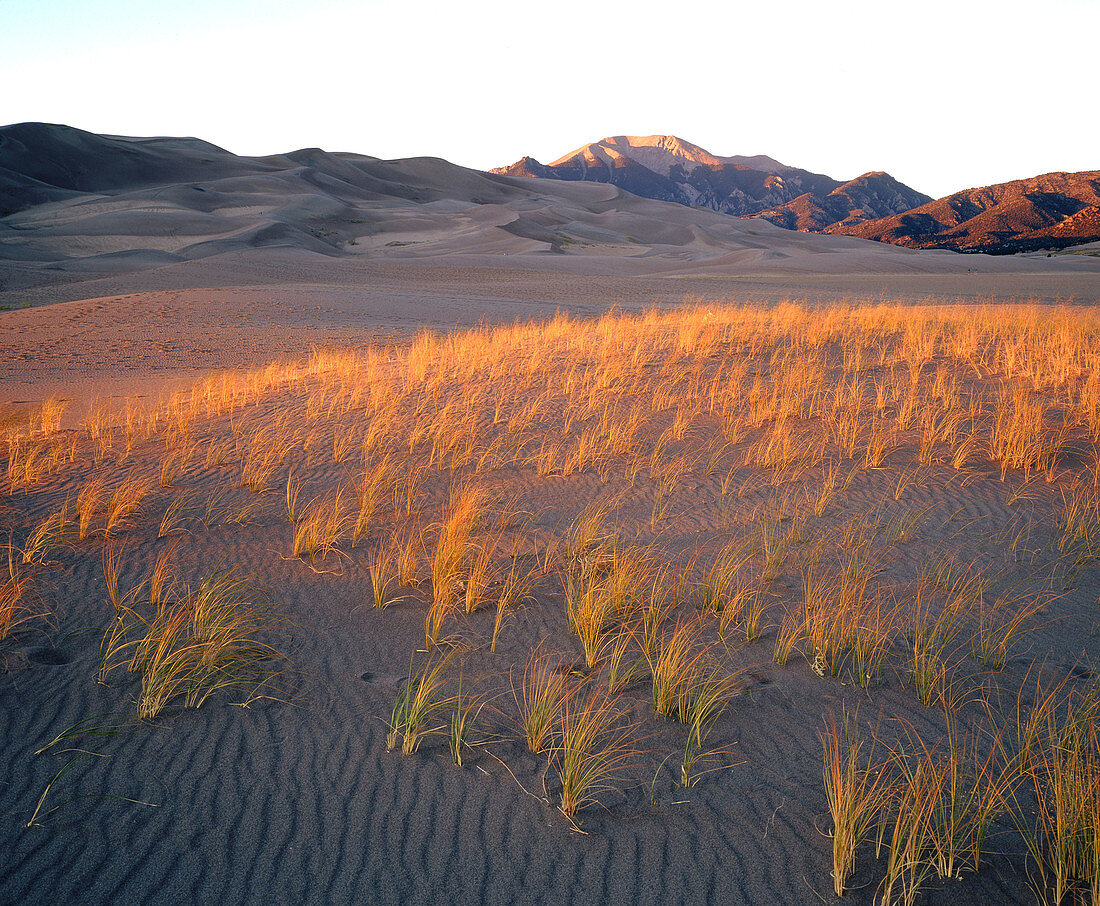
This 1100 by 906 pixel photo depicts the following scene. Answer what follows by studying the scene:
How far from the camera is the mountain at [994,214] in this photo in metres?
136

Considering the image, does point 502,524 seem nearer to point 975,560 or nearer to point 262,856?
point 262,856

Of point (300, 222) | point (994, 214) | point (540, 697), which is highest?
point (994, 214)

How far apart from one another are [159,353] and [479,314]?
8.53 meters

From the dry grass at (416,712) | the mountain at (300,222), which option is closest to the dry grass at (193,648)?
the dry grass at (416,712)

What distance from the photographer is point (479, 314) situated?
63.8 ft

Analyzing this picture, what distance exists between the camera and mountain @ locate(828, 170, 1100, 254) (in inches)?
5353

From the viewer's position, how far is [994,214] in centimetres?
14338

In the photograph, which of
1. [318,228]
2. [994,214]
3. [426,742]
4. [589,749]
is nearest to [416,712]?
[426,742]

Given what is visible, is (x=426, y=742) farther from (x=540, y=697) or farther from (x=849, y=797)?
(x=849, y=797)

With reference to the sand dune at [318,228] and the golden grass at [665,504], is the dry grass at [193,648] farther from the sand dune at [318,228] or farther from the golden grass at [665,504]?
the sand dune at [318,228]

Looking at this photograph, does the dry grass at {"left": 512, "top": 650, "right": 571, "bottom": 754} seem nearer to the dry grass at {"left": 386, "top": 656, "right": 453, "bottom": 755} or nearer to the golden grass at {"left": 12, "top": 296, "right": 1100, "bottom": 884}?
the golden grass at {"left": 12, "top": 296, "right": 1100, "bottom": 884}

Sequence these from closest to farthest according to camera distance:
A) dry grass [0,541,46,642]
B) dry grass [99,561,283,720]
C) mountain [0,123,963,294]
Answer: dry grass [99,561,283,720] → dry grass [0,541,46,642] → mountain [0,123,963,294]

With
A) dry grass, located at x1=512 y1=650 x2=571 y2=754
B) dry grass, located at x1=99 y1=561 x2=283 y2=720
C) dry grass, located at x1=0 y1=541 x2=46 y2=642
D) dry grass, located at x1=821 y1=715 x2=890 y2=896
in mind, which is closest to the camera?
dry grass, located at x1=821 y1=715 x2=890 y2=896

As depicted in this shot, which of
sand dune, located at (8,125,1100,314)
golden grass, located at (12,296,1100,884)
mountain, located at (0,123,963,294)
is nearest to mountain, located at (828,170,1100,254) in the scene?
mountain, located at (0,123,963,294)
